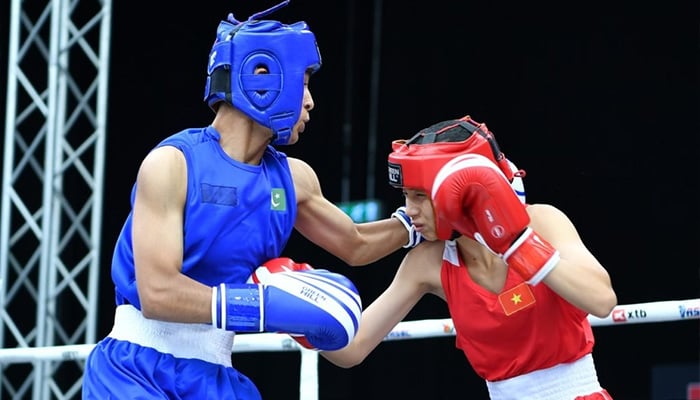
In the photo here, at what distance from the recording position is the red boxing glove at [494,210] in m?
2.40

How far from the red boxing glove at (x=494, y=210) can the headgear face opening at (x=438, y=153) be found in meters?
0.07

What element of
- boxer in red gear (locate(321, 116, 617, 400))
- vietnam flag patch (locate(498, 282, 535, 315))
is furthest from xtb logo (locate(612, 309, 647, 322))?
vietnam flag patch (locate(498, 282, 535, 315))

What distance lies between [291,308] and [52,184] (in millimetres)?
2483

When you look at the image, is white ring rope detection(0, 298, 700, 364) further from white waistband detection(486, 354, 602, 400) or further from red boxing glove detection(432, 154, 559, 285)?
red boxing glove detection(432, 154, 559, 285)

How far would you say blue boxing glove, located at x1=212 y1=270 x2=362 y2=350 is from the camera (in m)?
2.40

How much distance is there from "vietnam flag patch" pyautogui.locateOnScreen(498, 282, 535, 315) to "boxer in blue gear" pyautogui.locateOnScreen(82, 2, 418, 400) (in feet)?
1.28

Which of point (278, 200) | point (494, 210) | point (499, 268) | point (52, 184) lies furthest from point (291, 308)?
point (52, 184)

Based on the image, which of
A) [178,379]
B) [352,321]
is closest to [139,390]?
[178,379]

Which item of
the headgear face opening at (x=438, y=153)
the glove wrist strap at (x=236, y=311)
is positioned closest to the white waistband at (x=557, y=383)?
the headgear face opening at (x=438, y=153)

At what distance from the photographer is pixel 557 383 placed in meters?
2.66

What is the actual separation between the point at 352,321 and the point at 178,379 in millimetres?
422

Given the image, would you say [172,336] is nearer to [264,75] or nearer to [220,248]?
[220,248]

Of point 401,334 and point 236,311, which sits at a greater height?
point 236,311

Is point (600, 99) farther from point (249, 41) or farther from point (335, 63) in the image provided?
point (249, 41)
